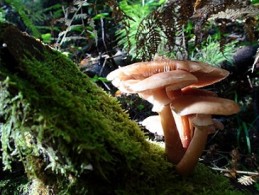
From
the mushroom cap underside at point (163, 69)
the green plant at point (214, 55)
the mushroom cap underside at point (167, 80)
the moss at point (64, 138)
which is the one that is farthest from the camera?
the green plant at point (214, 55)

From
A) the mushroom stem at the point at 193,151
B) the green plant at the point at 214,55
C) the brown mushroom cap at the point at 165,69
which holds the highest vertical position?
the brown mushroom cap at the point at 165,69

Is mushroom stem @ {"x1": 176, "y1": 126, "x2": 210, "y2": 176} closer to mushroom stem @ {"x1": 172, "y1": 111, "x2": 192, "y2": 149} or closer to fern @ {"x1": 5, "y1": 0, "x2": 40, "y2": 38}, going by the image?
mushroom stem @ {"x1": 172, "y1": 111, "x2": 192, "y2": 149}

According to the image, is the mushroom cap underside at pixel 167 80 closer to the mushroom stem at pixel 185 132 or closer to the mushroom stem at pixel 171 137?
the mushroom stem at pixel 171 137

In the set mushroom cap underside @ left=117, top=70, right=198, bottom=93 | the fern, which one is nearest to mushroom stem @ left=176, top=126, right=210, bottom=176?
mushroom cap underside @ left=117, top=70, right=198, bottom=93

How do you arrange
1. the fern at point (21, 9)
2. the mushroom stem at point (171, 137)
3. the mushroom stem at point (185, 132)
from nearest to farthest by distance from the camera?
the mushroom stem at point (171, 137), the mushroom stem at point (185, 132), the fern at point (21, 9)

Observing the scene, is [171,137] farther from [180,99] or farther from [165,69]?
[165,69]

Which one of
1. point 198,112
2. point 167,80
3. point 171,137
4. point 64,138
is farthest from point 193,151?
point 64,138

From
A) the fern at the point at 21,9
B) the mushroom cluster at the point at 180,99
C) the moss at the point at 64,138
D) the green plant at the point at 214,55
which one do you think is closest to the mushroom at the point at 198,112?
the mushroom cluster at the point at 180,99

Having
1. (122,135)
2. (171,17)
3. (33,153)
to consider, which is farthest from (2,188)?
(171,17)

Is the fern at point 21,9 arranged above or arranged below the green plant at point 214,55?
above

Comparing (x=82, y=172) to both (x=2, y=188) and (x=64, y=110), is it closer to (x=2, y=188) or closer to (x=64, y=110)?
(x=64, y=110)
